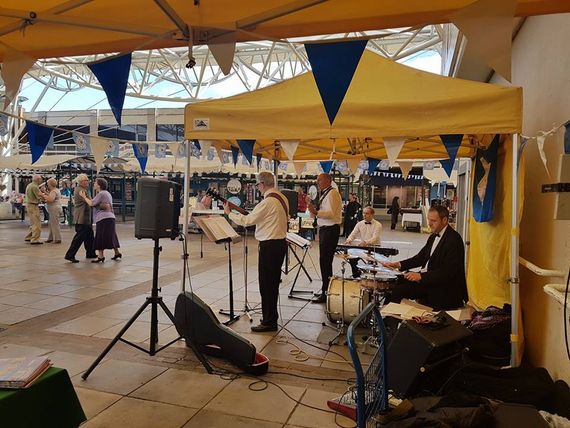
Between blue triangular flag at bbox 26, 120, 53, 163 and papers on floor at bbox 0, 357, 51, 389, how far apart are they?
4.08 metres

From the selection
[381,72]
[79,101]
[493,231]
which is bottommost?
[493,231]

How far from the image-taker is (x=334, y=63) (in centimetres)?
283

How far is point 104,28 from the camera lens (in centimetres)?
285

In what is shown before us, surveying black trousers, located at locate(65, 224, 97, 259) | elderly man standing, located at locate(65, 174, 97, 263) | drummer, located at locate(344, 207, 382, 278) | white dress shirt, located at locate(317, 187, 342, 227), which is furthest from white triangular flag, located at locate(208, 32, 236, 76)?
black trousers, located at locate(65, 224, 97, 259)

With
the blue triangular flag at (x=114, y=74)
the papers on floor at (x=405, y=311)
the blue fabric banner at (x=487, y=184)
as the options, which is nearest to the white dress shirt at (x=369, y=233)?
the blue fabric banner at (x=487, y=184)

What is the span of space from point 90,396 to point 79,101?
122 feet

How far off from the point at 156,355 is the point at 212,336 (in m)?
0.62

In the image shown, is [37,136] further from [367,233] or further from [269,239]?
[367,233]

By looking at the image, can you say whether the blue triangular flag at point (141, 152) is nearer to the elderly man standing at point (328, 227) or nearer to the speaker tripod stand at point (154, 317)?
the elderly man standing at point (328, 227)

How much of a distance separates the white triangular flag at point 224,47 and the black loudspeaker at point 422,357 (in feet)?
7.81

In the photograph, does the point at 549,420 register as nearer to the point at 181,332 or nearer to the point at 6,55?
the point at 181,332

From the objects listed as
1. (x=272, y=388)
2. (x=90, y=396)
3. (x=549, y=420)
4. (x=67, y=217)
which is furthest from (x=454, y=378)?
(x=67, y=217)

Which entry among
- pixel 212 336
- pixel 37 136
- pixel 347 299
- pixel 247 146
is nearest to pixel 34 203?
pixel 37 136

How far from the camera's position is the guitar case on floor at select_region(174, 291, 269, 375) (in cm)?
380
